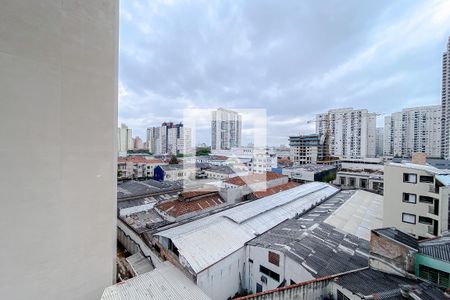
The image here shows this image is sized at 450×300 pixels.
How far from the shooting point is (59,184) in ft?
8.75

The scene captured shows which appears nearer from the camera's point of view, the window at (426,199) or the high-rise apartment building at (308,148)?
the window at (426,199)

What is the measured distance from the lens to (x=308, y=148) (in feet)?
105

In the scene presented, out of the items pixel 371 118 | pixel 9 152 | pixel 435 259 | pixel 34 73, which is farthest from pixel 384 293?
pixel 371 118

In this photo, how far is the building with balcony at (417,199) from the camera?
17.8 ft

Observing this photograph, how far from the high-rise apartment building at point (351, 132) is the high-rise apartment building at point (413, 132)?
Result: 2.93m

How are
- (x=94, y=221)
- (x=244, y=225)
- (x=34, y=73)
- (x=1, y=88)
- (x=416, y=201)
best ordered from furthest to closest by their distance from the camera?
(x=244, y=225) < (x=416, y=201) < (x=94, y=221) < (x=34, y=73) < (x=1, y=88)

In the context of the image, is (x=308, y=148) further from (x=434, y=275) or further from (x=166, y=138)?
(x=434, y=275)

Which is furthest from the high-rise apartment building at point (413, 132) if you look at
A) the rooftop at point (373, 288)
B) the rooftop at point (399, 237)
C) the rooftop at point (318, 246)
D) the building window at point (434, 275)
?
the rooftop at point (373, 288)

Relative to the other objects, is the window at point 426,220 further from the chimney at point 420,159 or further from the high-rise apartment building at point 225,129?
the high-rise apartment building at point 225,129

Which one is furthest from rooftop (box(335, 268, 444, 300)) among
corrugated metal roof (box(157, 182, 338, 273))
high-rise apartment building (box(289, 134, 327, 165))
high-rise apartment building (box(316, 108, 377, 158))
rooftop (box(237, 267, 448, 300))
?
high-rise apartment building (box(316, 108, 377, 158))

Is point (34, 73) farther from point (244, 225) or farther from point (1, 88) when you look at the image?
point (244, 225)

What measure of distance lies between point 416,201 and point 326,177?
47.6 ft

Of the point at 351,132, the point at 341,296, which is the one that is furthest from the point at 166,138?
the point at 341,296

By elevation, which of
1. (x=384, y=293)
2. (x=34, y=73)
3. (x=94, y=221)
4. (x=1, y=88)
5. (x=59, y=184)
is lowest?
(x=384, y=293)
